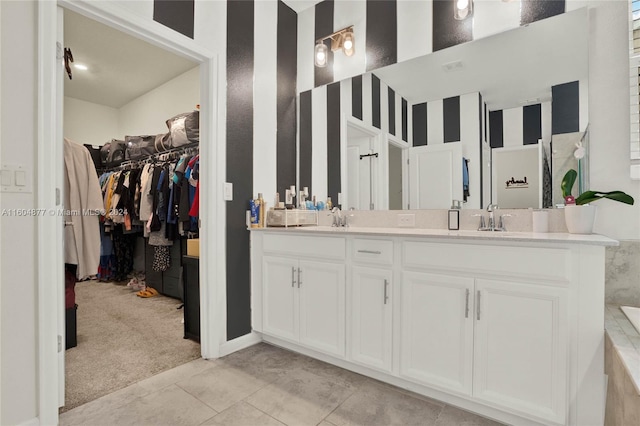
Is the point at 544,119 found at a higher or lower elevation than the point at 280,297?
higher

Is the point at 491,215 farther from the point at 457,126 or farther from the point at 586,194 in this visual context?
the point at 457,126

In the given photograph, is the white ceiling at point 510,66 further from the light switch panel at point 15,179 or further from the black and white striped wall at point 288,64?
the light switch panel at point 15,179

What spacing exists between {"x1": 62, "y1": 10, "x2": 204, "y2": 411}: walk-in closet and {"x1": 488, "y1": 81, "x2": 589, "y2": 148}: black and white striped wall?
7.76ft

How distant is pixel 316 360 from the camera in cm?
218

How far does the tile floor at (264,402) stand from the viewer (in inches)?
60.8

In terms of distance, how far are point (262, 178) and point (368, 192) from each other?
0.87 m

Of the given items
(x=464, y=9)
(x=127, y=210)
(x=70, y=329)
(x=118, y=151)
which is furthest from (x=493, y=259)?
(x=118, y=151)

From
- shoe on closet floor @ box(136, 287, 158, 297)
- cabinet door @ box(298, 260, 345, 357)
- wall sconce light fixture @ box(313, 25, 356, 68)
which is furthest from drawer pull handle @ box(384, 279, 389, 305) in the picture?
shoe on closet floor @ box(136, 287, 158, 297)

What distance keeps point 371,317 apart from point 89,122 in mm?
5832

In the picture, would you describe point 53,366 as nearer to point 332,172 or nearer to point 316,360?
point 316,360

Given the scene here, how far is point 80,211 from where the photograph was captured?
7.43ft

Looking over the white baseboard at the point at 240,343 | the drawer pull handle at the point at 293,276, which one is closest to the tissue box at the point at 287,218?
the drawer pull handle at the point at 293,276

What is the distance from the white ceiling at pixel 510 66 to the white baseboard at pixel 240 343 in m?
2.15

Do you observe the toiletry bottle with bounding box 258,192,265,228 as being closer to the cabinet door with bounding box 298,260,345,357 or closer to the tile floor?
the cabinet door with bounding box 298,260,345,357
